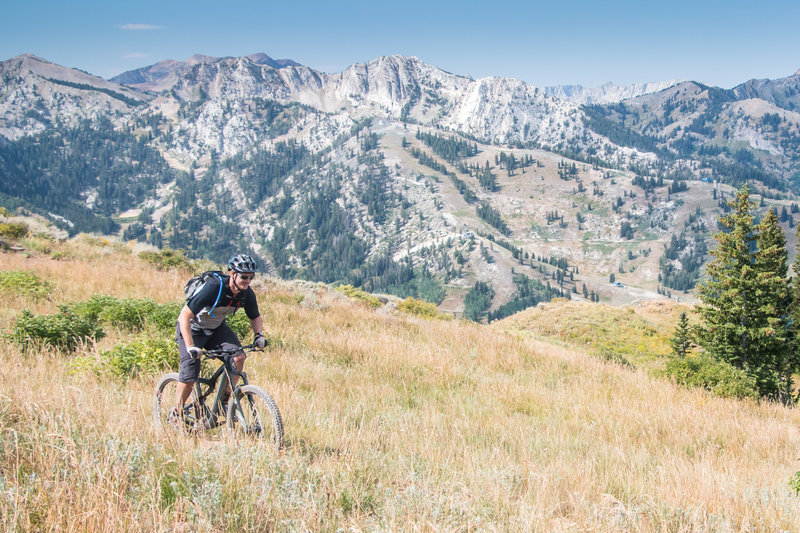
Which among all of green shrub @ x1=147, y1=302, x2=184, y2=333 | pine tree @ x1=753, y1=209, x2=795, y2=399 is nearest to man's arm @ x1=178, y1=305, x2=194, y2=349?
green shrub @ x1=147, y1=302, x2=184, y2=333

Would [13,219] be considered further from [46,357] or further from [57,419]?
[57,419]

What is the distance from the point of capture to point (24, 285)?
12664mm

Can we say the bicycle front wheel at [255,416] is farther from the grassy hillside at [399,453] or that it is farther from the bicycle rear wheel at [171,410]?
the bicycle rear wheel at [171,410]

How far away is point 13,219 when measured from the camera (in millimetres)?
26578

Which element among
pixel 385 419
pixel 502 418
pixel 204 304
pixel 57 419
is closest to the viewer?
pixel 57 419

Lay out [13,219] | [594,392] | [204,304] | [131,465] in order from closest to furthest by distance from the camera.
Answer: [131,465]
[204,304]
[594,392]
[13,219]

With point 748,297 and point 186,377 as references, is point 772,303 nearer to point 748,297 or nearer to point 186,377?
point 748,297

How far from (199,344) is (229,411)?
103 cm

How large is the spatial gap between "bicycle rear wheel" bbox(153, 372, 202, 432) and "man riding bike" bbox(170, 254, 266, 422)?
0.26ft

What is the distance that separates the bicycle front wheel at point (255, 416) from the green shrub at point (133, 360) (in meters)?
2.93

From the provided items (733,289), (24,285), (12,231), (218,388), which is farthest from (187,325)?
(12,231)

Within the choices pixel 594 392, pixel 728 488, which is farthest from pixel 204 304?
pixel 594 392

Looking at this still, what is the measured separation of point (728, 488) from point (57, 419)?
22.6 ft

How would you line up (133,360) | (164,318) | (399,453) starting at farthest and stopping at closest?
1. (164,318)
2. (133,360)
3. (399,453)
